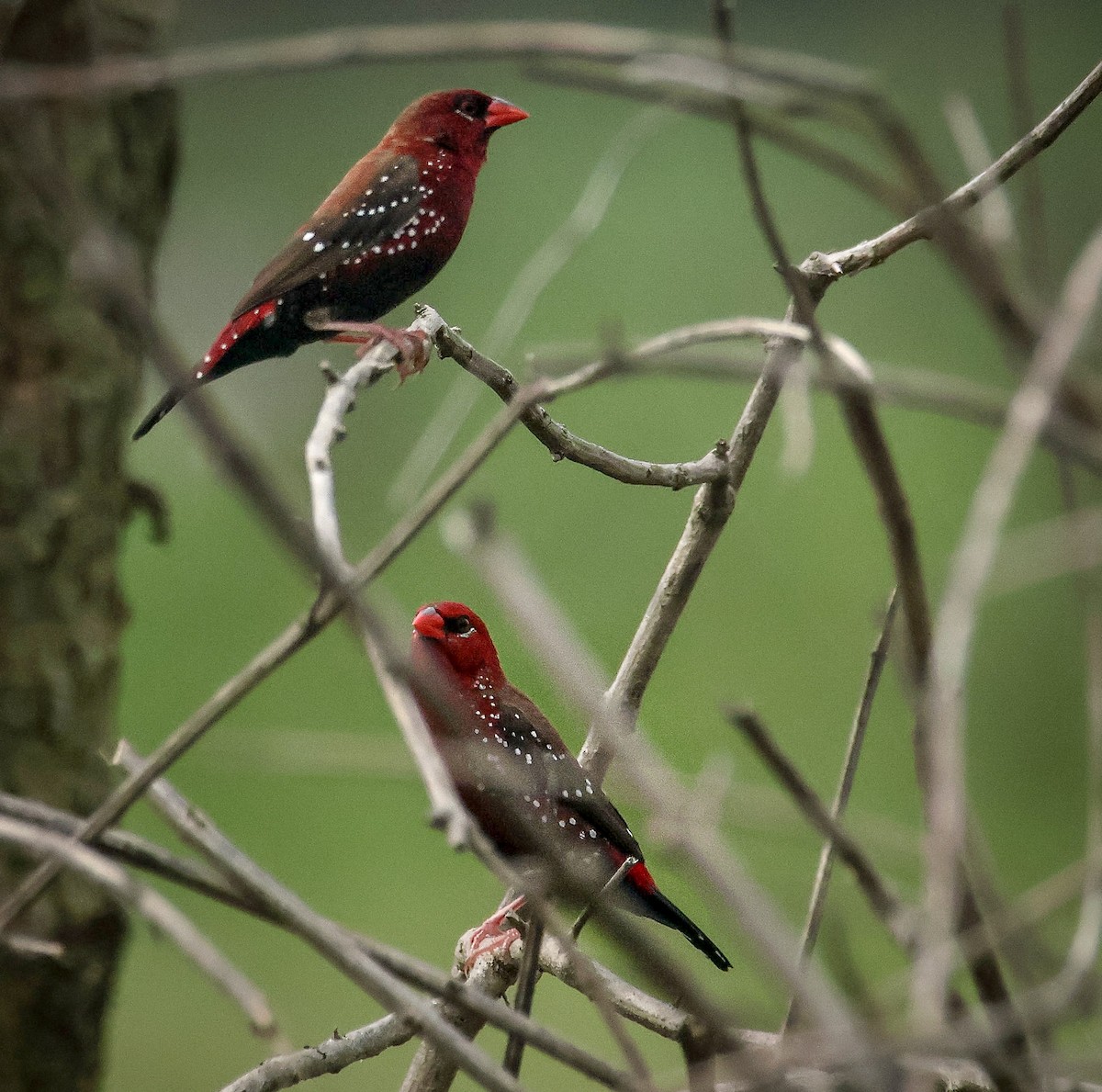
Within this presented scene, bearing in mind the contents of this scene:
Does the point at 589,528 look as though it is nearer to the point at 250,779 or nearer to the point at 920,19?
the point at 250,779

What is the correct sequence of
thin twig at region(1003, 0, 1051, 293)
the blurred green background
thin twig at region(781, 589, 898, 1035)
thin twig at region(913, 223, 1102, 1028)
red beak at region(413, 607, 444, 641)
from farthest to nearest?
the blurred green background < red beak at region(413, 607, 444, 641) < thin twig at region(781, 589, 898, 1035) < thin twig at region(1003, 0, 1051, 293) < thin twig at region(913, 223, 1102, 1028)

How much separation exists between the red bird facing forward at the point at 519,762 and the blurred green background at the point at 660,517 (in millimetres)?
1219

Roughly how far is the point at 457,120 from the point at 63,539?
0.99m

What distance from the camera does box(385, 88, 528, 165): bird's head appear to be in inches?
38.3

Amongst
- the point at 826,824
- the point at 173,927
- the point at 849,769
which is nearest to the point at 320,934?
the point at 173,927

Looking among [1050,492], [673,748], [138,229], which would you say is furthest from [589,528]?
[673,748]

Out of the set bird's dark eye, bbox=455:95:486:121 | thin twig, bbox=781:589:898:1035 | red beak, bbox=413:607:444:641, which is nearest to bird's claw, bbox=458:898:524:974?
red beak, bbox=413:607:444:641

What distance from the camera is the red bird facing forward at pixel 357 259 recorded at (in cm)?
88

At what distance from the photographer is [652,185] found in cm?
303

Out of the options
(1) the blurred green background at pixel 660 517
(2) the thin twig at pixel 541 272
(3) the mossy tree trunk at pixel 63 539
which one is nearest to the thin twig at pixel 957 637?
(2) the thin twig at pixel 541 272

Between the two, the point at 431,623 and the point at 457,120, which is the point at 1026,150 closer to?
the point at 457,120

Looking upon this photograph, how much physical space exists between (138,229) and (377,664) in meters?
1.51

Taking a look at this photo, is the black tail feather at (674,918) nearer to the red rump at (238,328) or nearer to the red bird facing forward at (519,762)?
the red bird facing forward at (519,762)

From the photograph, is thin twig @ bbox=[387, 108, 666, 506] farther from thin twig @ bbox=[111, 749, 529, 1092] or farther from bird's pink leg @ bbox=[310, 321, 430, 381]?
thin twig @ bbox=[111, 749, 529, 1092]
